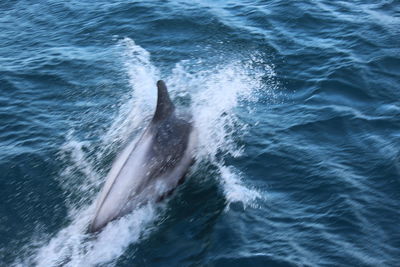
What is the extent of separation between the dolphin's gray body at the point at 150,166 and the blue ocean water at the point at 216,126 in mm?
316

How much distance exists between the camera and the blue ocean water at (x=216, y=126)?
11.1 m

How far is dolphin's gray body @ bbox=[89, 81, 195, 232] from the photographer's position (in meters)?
11.7

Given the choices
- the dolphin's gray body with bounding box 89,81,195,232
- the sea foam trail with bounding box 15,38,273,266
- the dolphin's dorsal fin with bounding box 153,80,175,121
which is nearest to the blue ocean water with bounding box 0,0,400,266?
the sea foam trail with bounding box 15,38,273,266

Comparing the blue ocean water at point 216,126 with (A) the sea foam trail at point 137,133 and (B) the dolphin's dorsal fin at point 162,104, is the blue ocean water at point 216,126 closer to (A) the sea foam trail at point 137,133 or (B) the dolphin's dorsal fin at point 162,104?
(A) the sea foam trail at point 137,133

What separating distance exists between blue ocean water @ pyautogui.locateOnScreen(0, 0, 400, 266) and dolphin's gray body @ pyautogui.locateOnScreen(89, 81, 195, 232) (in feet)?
1.04

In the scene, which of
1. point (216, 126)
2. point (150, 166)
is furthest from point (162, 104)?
point (216, 126)

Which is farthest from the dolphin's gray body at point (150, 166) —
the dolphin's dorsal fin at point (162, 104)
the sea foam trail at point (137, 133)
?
the sea foam trail at point (137, 133)

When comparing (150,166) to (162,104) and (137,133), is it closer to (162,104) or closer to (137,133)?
(162,104)

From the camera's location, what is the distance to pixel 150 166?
40.4 feet

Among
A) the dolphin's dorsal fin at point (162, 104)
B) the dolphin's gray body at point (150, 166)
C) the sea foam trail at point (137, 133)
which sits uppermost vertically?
the dolphin's dorsal fin at point (162, 104)

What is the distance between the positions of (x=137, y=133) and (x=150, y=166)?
7.59ft

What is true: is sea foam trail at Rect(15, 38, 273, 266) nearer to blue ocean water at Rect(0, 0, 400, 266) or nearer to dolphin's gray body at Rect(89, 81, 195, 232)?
blue ocean water at Rect(0, 0, 400, 266)

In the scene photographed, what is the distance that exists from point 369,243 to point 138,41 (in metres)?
11.6

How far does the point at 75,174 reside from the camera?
13398 millimetres
